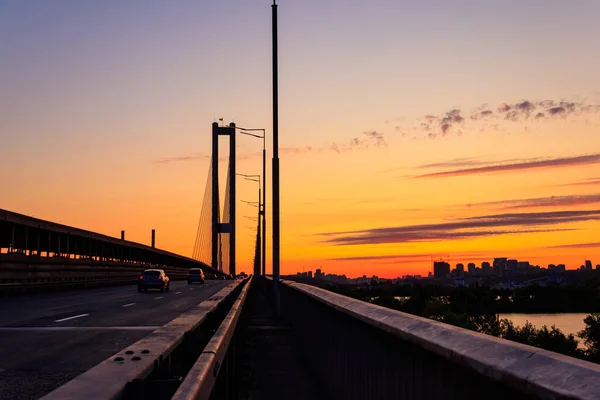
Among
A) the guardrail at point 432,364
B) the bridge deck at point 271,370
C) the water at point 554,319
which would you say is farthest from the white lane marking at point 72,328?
the water at point 554,319

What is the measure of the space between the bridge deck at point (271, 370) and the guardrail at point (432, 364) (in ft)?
5.76

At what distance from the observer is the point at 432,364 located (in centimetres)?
430

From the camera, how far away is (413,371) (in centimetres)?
474

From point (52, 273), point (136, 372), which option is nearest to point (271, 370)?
point (136, 372)

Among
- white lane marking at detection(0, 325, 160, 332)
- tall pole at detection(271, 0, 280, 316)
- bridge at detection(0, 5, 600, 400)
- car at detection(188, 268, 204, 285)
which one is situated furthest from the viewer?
car at detection(188, 268, 204, 285)

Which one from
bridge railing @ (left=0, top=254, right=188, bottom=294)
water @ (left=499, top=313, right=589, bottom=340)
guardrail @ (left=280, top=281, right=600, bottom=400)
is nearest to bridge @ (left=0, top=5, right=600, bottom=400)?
guardrail @ (left=280, top=281, right=600, bottom=400)

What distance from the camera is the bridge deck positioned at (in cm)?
1091

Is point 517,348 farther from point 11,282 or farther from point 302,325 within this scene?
point 11,282

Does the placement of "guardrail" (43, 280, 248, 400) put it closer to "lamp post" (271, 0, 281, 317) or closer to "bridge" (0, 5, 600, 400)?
"bridge" (0, 5, 600, 400)

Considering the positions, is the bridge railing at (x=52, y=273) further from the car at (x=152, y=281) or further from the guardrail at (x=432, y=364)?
the guardrail at (x=432, y=364)

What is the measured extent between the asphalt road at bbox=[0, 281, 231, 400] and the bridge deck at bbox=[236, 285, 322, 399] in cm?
216

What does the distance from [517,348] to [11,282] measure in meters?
Result: 29.4

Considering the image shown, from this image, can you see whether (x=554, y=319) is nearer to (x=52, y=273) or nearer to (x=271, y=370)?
(x=52, y=273)

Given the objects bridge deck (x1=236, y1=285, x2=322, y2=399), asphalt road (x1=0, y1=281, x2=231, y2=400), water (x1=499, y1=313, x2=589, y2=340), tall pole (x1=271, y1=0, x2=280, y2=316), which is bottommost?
water (x1=499, y1=313, x2=589, y2=340)
